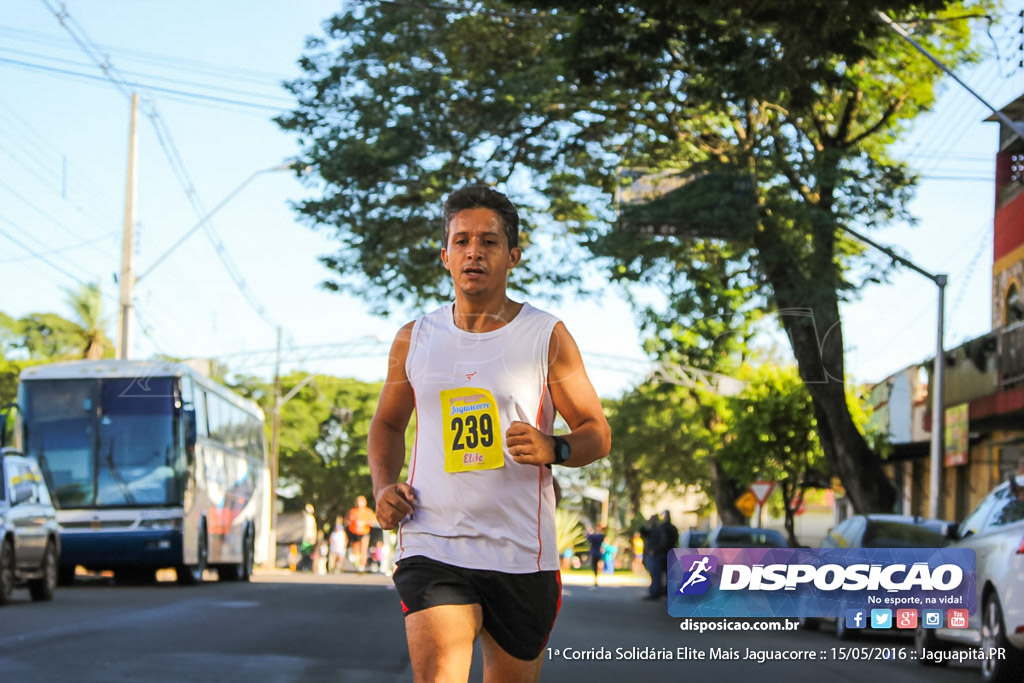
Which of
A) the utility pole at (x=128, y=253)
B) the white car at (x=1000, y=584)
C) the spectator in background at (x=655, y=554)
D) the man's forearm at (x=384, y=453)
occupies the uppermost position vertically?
the utility pole at (x=128, y=253)

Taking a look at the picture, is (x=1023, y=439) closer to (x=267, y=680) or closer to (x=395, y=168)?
(x=395, y=168)

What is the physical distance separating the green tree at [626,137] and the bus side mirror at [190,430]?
313cm

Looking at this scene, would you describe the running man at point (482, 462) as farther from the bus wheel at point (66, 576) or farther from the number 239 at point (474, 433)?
the bus wheel at point (66, 576)

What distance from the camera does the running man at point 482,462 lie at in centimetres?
411

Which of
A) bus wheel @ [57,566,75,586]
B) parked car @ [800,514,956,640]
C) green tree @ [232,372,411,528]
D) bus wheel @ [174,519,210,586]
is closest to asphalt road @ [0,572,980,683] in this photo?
parked car @ [800,514,956,640]

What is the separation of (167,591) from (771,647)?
1088cm

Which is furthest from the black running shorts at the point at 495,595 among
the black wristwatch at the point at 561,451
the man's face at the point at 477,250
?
the man's face at the point at 477,250

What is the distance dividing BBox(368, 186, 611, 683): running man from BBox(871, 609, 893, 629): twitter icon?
2.58 metres

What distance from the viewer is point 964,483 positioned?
99.7 feet

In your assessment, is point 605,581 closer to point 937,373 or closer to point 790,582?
point 937,373

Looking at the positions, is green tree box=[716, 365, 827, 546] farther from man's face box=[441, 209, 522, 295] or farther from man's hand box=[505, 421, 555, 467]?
man's hand box=[505, 421, 555, 467]

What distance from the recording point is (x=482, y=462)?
4.12 m

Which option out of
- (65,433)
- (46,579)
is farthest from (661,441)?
(46,579)

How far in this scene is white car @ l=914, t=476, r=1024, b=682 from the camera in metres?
9.44
